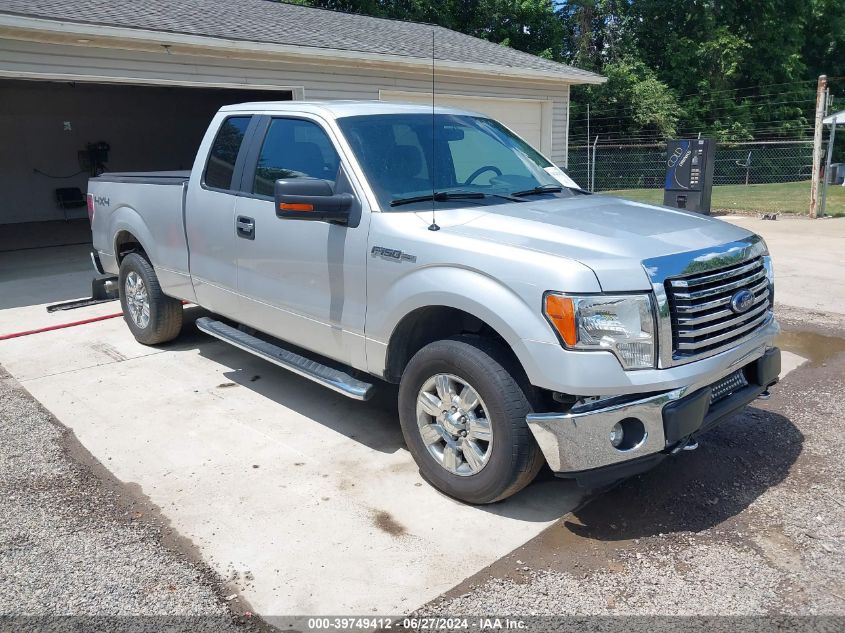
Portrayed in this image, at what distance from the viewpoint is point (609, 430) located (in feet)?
10.7

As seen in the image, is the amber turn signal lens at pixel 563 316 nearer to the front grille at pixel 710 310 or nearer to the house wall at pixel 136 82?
the front grille at pixel 710 310

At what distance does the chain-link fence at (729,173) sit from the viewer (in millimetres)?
20562

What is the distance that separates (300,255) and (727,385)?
2.57 metres

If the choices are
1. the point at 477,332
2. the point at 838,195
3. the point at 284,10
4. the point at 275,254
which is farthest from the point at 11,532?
the point at 838,195

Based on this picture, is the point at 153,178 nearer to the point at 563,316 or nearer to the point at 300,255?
the point at 300,255

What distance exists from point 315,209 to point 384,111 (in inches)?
43.1

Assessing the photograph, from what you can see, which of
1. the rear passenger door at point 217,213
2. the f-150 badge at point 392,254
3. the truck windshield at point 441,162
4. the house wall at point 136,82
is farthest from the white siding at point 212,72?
the f-150 badge at point 392,254

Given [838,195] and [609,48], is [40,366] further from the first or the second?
[609,48]

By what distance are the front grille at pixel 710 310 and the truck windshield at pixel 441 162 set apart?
1.32 metres

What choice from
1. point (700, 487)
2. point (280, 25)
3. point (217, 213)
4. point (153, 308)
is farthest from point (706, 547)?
point (280, 25)

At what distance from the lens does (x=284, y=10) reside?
48.2 feet

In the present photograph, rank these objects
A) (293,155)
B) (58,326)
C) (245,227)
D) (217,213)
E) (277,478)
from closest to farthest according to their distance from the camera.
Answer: (277,478)
(293,155)
(245,227)
(217,213)
(58,326)

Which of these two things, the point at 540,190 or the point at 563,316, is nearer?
the point at 563,316

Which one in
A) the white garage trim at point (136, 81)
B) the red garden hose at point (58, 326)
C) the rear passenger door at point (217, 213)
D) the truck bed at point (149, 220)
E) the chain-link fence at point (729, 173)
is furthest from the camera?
the chain-link fence at point (729, 173)
